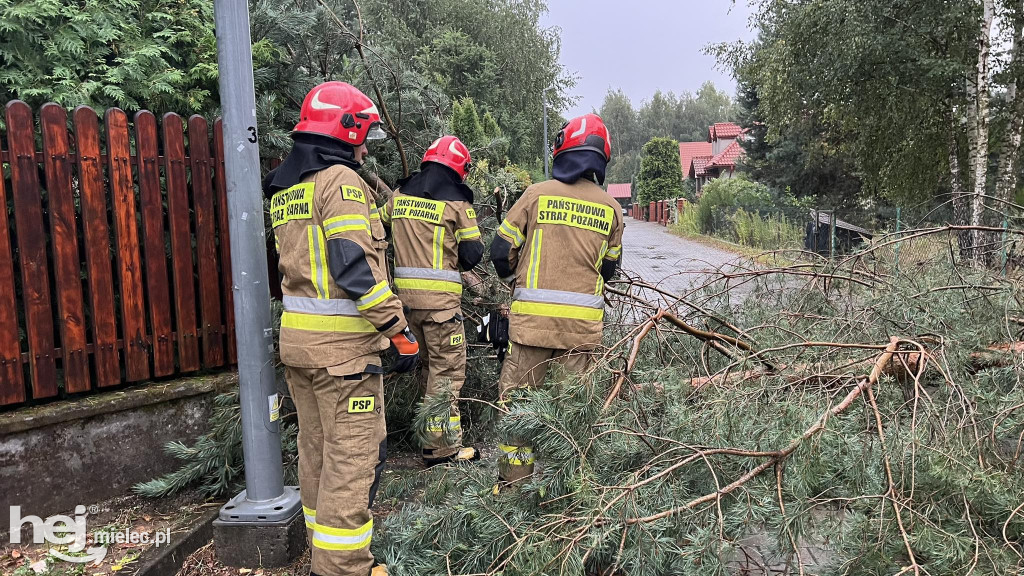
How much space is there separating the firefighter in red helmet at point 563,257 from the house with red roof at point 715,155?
29.9 meters

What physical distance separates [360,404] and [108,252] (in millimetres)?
1702

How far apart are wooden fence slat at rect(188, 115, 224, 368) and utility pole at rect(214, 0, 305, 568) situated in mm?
1001

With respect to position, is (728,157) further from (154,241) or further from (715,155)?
(154,241)

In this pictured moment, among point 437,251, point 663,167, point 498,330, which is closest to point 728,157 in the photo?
point 663,167

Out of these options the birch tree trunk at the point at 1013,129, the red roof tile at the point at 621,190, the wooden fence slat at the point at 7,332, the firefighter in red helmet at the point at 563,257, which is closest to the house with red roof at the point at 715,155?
the red roof tile at the point at 621,190

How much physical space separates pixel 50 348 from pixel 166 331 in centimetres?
52

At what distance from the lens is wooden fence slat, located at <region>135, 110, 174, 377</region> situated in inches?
132

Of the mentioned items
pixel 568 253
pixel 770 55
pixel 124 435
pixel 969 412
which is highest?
pixel 770 55

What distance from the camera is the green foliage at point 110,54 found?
331 centimetres

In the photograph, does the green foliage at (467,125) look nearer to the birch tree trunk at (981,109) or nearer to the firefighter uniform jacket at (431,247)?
the birch tree trunk at (981,109)

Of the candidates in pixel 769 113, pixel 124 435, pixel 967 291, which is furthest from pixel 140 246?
pixel 769 113

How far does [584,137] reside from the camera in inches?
132

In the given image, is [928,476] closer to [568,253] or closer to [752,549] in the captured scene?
[752,549]

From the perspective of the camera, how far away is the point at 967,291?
142 inches
